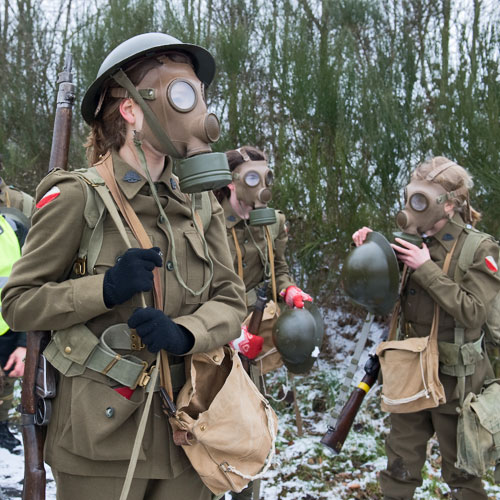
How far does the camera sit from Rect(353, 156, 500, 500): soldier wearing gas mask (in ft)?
9.74

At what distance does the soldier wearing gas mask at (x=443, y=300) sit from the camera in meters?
2.97

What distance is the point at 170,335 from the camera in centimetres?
153

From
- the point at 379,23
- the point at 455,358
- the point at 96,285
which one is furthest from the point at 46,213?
the point at 379,23

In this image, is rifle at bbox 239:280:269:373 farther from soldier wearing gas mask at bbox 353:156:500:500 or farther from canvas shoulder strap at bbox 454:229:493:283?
canvas shoulder strap at bbox 454:229:493:283

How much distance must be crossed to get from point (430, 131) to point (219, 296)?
153 inches

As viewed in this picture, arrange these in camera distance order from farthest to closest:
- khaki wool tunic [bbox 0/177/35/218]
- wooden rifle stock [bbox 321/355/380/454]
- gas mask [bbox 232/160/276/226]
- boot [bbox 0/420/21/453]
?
boot [bbox 0/420/21/453] → khaki wool tunic [bbox 0/177/35/218] → gas mask [bbox 232/160/276/226] → wooden rifle stock [bbox 321/355/380/454]

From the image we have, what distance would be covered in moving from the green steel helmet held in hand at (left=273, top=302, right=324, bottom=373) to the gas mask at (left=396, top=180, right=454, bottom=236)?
0.88 metres

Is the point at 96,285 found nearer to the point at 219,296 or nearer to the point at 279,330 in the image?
the point at 219,296

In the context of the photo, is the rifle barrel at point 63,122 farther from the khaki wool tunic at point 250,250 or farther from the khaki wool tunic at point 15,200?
the khaki wool tunic at point 15,200

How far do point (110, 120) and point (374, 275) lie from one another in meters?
1.70

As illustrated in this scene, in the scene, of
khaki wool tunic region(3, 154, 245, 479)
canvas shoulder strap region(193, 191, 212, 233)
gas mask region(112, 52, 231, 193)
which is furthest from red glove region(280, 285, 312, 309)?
gas mask region(112, 52, 231, 193)

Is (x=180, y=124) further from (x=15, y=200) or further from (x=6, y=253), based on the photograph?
(x=15, y=200)

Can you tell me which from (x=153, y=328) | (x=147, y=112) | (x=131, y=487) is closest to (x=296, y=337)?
(x=131, y=487)

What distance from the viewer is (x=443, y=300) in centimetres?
290
